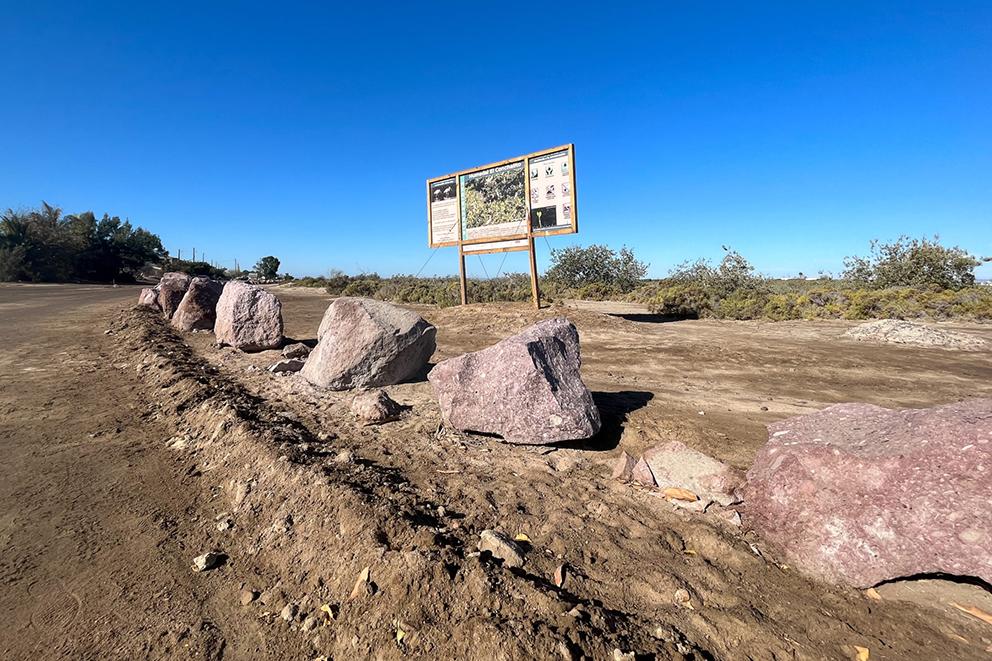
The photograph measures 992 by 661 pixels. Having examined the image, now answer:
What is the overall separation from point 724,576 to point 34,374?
870 centimetres

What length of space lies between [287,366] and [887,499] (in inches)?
246

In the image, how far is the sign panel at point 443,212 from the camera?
15.4 meters

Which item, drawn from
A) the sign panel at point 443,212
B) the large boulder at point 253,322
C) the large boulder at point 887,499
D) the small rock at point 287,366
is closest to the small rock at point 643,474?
the large boulder at point 887,499

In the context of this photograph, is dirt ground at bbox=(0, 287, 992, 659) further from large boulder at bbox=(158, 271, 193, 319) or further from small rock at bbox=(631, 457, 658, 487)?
large boulder at bbox=(158, 271, 193, 319)

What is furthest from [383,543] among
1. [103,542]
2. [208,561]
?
[103,542]

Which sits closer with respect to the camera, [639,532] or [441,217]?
[639,532]

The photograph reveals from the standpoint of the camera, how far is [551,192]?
13.0 meters

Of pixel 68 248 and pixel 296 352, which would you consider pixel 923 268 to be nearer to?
pixel 296 352

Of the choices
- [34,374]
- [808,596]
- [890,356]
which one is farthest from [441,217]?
[808,596]

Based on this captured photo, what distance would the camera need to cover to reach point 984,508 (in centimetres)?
209

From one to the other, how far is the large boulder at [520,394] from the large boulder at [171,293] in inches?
445

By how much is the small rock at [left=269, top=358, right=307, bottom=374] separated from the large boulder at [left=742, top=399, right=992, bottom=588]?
5.56 meters

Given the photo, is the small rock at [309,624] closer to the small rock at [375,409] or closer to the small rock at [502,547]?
the small rock at [502,547]

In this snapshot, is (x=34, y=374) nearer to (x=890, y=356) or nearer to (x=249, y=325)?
(x=249, y=325)
